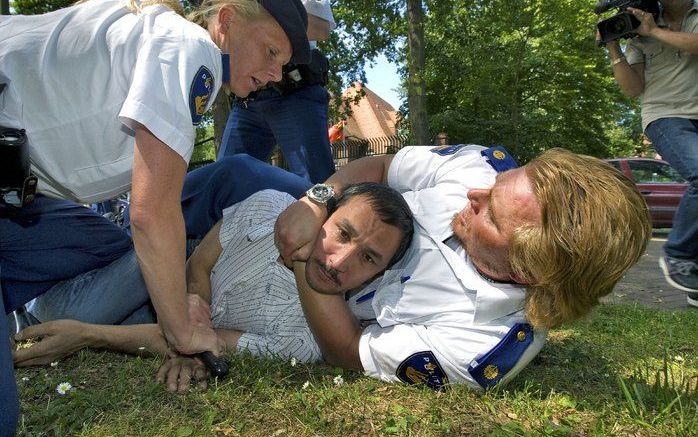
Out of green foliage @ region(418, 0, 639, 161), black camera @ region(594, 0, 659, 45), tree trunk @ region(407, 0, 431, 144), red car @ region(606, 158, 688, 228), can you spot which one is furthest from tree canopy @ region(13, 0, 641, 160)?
black camera @ region(594, 0, 659, 45)

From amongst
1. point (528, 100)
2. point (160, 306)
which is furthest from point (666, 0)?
point (528, 100)

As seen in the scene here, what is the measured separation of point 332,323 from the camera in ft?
7.47

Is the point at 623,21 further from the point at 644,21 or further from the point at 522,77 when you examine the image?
the point at 522,77

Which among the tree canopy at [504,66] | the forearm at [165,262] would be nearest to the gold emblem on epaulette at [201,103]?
the forearm at [165,262]

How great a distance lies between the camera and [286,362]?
7.78 ft

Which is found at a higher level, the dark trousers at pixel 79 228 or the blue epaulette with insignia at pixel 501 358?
the dark trousers at pixel 79 228

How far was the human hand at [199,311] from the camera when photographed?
2.35m

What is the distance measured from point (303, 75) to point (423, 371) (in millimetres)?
2158

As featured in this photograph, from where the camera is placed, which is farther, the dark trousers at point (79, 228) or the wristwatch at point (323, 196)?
the dark trousers at point (79, 228)

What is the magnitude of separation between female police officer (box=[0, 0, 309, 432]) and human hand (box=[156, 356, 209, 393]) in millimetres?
55

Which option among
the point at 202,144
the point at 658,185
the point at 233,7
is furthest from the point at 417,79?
the point at 202,144

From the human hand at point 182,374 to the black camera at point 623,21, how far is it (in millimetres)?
3474

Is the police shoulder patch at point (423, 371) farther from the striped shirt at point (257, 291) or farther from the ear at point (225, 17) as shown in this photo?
the ear at point (225, 17)

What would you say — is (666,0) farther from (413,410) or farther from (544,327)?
(413,410)
